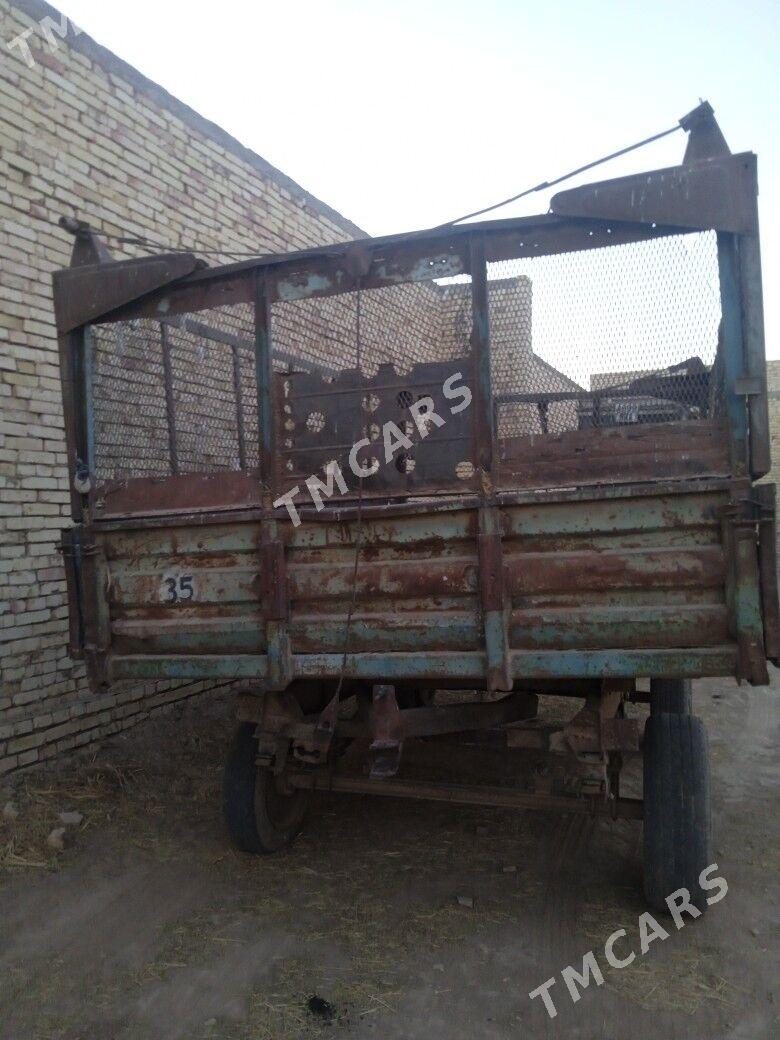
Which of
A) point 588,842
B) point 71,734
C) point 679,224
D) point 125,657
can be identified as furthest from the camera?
point 71,734

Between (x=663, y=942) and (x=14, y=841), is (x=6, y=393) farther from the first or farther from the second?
(x=663, y=942)

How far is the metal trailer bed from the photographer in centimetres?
296

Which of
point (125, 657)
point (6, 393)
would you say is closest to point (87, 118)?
point (6, 393)

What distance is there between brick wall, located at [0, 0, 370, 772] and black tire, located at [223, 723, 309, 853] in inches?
72.2

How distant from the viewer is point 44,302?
543cm

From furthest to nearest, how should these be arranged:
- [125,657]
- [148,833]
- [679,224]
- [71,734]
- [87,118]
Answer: [87,118] → [71,734] → [148,833] → [125,657] → [679,224]

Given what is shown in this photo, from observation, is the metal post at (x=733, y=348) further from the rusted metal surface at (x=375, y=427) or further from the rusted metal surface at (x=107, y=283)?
the rusted metal surface at (x=107, y=283)

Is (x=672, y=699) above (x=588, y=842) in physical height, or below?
above

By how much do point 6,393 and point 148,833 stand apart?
284 cm

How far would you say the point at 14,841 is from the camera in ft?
13.9
